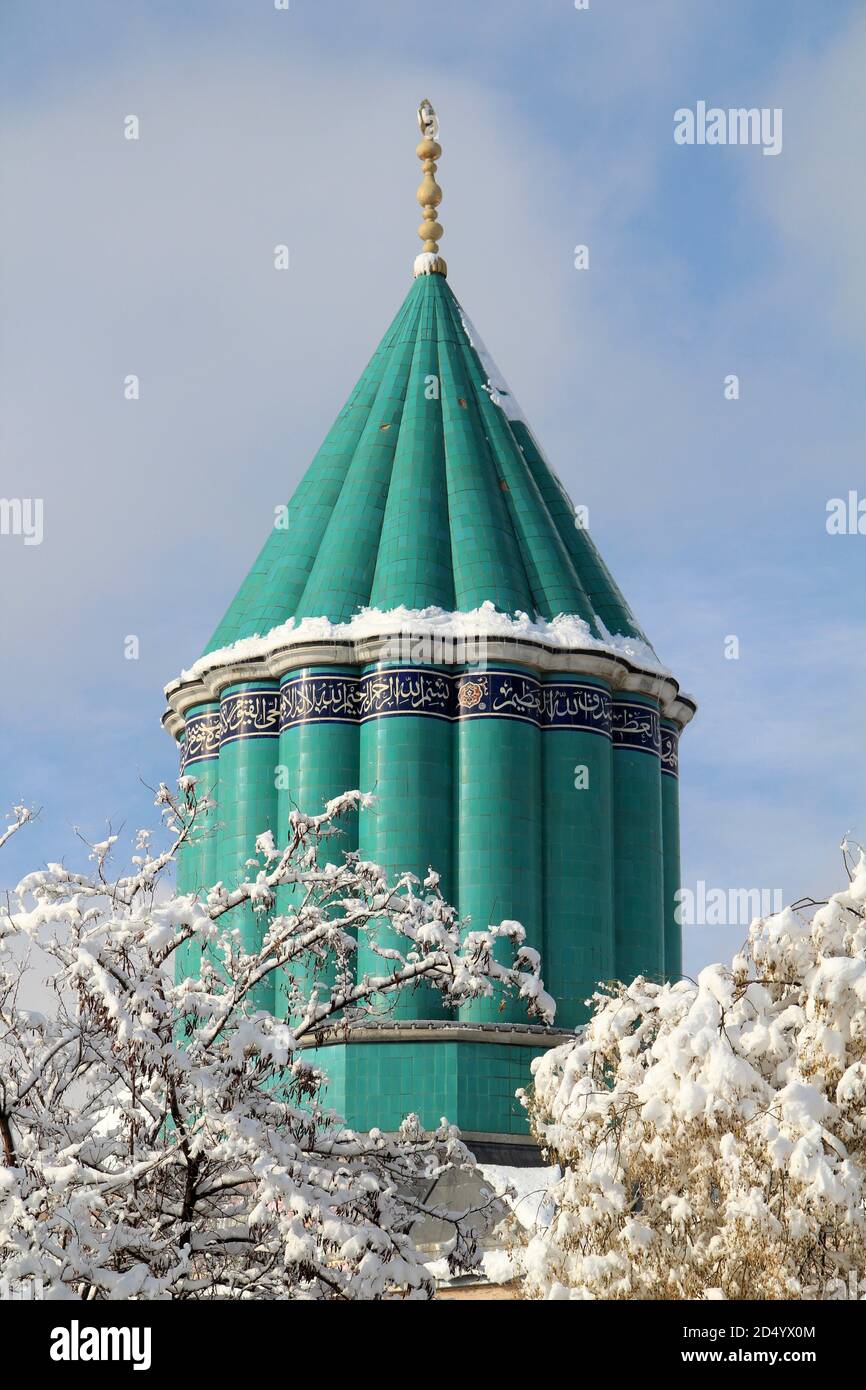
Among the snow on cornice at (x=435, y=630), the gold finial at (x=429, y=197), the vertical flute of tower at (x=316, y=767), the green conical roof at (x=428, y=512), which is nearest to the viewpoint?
the vertical flute of tower at (x=316, y=767)

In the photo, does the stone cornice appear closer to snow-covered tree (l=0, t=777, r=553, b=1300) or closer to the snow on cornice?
the snow on cornice

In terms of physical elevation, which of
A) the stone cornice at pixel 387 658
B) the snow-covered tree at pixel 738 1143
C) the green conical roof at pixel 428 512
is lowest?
the snow-covered tree at pixel 738 1143

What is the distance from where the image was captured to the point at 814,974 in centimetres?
1171

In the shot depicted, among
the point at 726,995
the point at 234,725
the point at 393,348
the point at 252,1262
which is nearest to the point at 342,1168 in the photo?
the point at 252,1262

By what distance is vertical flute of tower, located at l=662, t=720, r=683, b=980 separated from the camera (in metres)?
23.1

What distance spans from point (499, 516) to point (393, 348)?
10.9 ft

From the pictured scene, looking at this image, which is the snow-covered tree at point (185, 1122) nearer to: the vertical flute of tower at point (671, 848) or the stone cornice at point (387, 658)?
the stone cornice at point (387, 658)

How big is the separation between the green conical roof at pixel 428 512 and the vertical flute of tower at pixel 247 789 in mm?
818

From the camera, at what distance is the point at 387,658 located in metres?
21.7

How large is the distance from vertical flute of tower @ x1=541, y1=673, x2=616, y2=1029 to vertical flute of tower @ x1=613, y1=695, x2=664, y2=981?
417 mm

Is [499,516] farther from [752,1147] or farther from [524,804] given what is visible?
[752,1147]

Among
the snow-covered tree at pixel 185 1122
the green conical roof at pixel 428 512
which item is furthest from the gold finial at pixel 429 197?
the snow-covered tree at pixel 185 1122

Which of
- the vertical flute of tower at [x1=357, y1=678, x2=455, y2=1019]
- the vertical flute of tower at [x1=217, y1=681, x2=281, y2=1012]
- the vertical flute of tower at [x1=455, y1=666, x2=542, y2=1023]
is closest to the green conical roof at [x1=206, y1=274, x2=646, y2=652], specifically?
the vertical flute of tower at [x1=217, y1=681, x2=281, y2=1012]

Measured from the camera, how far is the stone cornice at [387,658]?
21.8 metres
